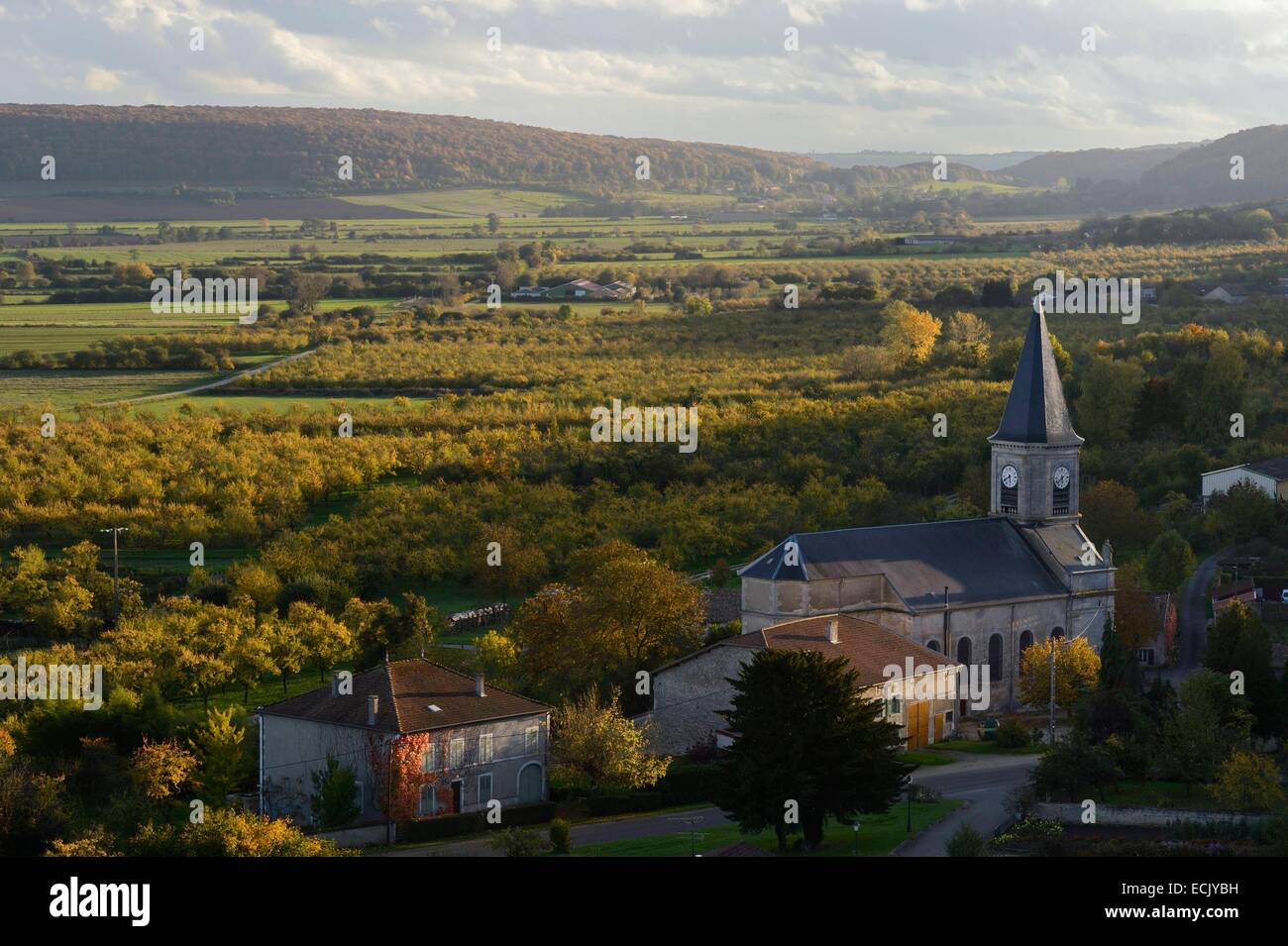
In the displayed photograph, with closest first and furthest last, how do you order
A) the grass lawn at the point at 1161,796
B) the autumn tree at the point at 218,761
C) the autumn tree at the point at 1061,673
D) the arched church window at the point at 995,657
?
the grass lawn at the point at 1161,796
the autumn tree at the point at 218,761
the autumn tree at the point at 1061,673
the arched church window at the point at 995,657

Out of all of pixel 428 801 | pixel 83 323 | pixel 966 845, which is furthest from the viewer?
pixel 83 323

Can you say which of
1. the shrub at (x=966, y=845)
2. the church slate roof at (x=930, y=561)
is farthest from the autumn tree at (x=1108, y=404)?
the shrub at (x=966, y=845)

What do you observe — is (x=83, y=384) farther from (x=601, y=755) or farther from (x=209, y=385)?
(x=601, y=755)

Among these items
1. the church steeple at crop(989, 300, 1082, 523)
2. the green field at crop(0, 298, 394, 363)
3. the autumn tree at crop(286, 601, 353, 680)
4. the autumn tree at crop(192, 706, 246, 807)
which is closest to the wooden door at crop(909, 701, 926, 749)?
the church steeple at crop(989, 300, 1082, 523)

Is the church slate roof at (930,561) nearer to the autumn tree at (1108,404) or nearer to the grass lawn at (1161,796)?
the grass lawn at (1161,796)

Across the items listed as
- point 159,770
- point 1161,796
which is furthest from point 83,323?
point 1161,796
